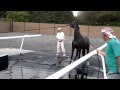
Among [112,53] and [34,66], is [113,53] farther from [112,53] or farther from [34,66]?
[34,66]

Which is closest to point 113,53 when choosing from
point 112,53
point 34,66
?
point 112,53

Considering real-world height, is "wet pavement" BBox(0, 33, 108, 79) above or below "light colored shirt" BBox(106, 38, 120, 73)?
below

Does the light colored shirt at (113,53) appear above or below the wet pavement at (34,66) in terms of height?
above

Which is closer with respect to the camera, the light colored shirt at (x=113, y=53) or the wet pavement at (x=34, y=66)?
the light colored shirt at (x=113, y=53)

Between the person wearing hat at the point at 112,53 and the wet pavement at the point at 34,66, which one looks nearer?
the person wearing hat at the point at 112,53

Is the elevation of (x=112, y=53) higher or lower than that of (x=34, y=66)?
higher

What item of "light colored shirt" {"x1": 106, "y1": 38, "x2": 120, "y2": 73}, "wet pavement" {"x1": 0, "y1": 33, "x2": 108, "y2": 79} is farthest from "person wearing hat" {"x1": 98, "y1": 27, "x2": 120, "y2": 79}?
"wet pavement" {"x1": 0, "y1": 33, "x2": 108, "y2": 79}

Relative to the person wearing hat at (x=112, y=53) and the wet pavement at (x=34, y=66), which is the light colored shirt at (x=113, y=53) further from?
the wet pavement at (x=34, y=66)

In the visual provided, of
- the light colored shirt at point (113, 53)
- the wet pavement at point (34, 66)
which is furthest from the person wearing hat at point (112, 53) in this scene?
the wet pavement at point (34, 66)

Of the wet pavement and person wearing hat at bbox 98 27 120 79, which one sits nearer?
person wearing hat at bbox 98 27 120 79

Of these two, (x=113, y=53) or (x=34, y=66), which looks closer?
(x=113, y=53)

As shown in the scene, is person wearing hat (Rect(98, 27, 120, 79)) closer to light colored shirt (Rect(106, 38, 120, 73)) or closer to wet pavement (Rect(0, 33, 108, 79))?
light colored shirt (Rect(106, 38, 120, 73))
